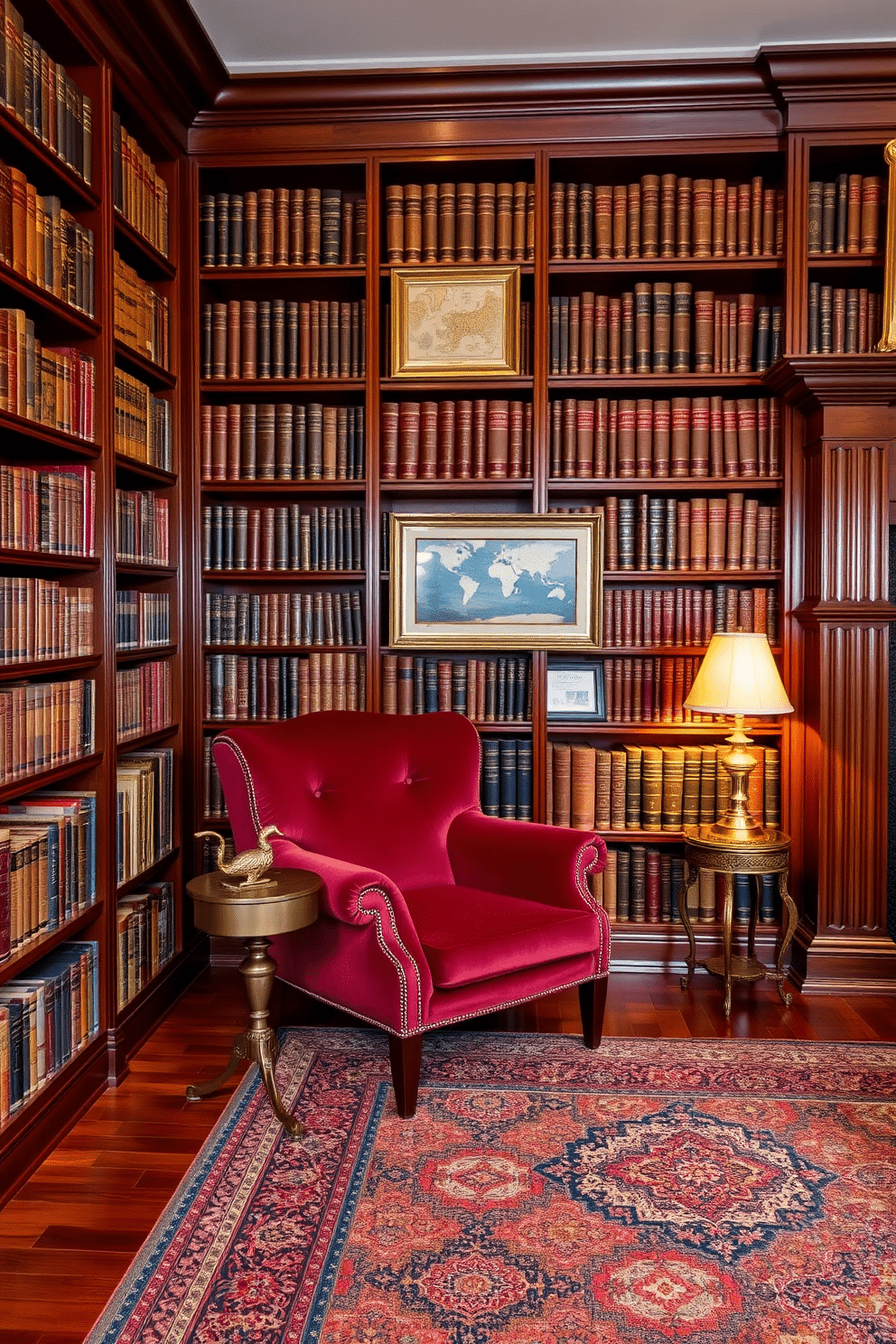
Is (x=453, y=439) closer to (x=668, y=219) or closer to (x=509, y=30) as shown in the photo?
(x=668, y=219)

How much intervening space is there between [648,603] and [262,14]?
2.45 metres

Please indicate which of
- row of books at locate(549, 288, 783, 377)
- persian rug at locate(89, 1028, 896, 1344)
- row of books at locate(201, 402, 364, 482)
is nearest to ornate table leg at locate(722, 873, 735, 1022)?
persian rug at locate(89, 1028, 896, 1344)

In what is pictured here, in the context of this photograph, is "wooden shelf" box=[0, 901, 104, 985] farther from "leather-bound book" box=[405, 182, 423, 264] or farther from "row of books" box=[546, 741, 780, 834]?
"leather-bound book" box=[405, 182, 423, 264]

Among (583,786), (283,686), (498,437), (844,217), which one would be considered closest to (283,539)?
(283,686)

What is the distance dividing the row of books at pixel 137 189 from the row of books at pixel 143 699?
146 centimetres

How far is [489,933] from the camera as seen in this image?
2.94 metres

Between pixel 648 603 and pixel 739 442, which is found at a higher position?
pixel 739 442

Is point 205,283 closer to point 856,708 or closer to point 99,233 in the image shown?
point 99,233

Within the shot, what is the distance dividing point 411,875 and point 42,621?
1.41 meters

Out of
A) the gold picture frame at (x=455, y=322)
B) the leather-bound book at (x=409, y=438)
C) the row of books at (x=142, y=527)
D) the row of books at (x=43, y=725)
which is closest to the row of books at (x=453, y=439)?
the leather-bound book at (x=409, y=438)

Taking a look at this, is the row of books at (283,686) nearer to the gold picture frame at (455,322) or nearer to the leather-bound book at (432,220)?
the gold picture frame at (455,322)

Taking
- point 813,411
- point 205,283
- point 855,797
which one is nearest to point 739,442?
point 813,411

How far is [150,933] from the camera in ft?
11.7

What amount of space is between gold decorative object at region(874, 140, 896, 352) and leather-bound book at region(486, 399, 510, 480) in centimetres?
139
